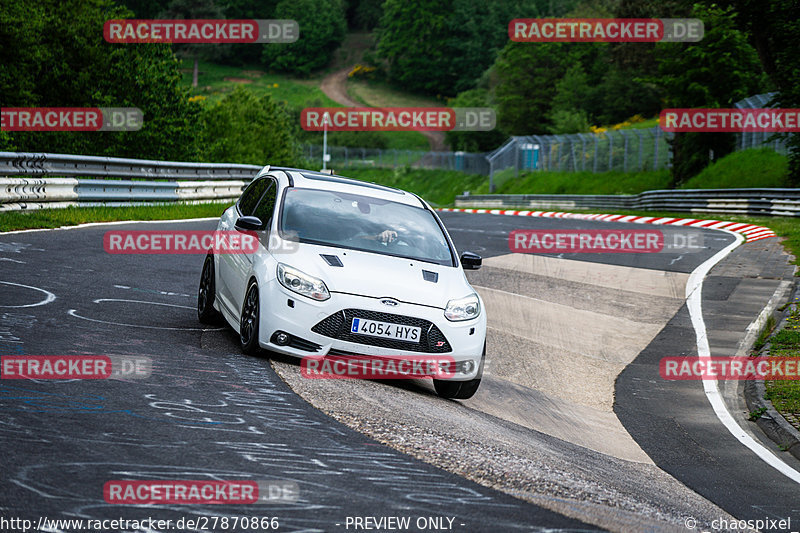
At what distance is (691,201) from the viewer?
37625 mm

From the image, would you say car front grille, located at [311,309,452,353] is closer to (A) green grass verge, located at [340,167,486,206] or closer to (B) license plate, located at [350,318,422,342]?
(B) license plate, located at [350,318,422,342]

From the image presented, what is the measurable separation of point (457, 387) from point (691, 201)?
31.3 meters

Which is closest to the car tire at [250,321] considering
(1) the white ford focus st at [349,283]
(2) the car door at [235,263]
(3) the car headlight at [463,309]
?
(1) the white ford focus st at [349,283]

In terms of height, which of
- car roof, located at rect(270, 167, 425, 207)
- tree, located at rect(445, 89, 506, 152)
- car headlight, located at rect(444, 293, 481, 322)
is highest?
tree, located at rect(445, 89, 506, 152)

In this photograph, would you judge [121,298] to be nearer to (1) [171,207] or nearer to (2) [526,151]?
(1) [171,207]

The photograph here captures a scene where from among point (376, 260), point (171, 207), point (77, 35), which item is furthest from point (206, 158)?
point (376, 260)

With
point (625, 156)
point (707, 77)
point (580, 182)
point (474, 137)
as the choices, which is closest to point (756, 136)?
point (707, 77)

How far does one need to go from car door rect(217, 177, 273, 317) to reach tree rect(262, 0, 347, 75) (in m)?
149

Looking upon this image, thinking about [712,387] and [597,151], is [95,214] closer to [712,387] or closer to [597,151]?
[712,387]

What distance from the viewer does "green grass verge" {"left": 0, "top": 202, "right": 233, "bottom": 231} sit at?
17031 mm

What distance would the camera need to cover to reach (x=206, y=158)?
1762 inches

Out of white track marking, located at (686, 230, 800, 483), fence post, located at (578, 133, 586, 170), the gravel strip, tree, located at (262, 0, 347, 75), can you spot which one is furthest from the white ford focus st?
tree, located at (262, 0, 347, 75)

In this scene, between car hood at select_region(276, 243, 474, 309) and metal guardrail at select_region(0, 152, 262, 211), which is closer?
car hood at select_region(276, 243, 474, 309)

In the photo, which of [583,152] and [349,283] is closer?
[349,283]
